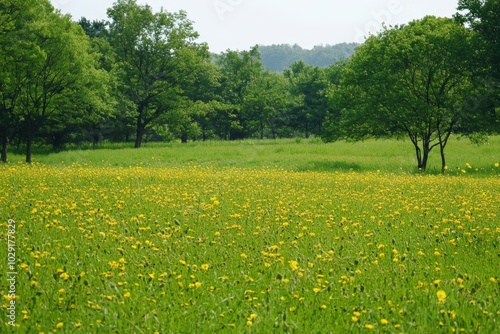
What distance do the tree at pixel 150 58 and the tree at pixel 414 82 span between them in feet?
76.2

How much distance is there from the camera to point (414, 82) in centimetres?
2452

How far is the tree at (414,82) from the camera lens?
23.0 meters

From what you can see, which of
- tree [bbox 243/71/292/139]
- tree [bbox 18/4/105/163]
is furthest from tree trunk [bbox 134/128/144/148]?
tree [bbox 243/71/292/139]

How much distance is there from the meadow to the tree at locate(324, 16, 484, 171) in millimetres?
13615

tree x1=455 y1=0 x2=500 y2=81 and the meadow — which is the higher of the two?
tree x1=455 y1=0 x2=500 y2=81

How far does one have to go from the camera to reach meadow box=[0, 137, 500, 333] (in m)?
4.26

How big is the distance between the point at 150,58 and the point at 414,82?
93.6 ft

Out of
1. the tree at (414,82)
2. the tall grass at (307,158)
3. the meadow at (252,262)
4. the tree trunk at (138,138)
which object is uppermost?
the tree at (414,82)

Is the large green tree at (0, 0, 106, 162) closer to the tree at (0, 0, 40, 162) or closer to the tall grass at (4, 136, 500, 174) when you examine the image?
the tree at (0, 0, 40, 162)

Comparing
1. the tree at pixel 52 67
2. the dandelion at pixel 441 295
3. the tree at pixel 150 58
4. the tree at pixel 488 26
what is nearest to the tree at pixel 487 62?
the tree at pixel 488 26

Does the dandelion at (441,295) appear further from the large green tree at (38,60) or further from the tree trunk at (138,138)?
the tree trunk at (138,138)

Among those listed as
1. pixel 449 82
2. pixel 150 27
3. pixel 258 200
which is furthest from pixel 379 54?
pixel 150 27

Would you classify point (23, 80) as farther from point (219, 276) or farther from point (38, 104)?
point (219, 276)

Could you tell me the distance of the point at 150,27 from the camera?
44.1m
